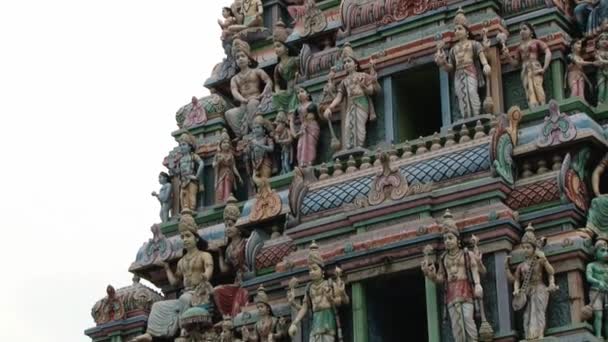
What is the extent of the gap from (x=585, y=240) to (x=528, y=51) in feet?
15.2

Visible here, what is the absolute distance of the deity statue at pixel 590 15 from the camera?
34.2m

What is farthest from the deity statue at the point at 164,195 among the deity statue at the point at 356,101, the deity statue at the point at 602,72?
the deity statue at the point at 602,72

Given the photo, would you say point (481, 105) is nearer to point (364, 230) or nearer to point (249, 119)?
point (364, 230)

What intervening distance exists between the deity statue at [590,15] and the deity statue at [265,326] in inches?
323

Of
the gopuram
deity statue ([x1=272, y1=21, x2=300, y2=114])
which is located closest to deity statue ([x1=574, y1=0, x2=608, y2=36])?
the gopuram

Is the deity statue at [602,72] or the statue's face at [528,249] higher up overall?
the deity statue at [602,72]

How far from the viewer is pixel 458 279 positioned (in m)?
30.6

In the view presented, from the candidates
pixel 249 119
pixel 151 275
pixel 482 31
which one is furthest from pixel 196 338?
pixel 482 31

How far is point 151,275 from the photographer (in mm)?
37750

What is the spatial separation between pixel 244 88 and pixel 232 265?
4.74m

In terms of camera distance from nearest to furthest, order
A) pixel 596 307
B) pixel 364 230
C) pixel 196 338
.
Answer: pixel 596 307 < pixel 364 230 < pixel 196 338

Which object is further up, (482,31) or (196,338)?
(482,31)

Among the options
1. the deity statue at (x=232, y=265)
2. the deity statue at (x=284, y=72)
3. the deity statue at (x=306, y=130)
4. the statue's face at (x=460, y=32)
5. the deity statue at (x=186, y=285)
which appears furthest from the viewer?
the deity statue at (x=284, y=72)

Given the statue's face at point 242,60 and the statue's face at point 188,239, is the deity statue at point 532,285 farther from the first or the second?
the statue's face at point 242,60
